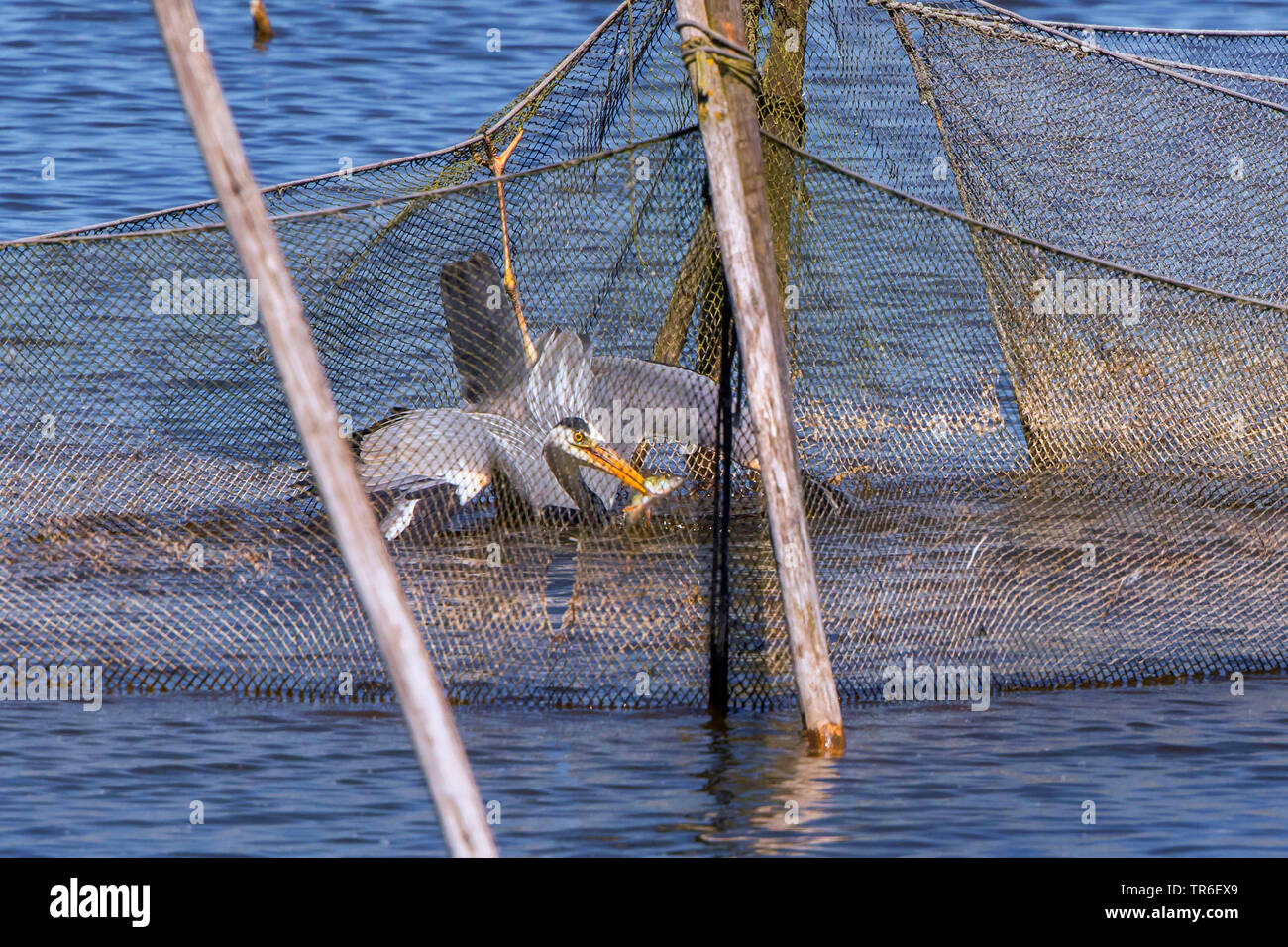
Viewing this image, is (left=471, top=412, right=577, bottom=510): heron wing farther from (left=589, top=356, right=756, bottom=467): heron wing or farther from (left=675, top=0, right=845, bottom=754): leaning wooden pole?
(left=675, top=0, right=845, bottom=754): leaning wooden pole

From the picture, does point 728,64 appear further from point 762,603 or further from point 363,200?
point 363,200

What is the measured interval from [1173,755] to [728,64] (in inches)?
116

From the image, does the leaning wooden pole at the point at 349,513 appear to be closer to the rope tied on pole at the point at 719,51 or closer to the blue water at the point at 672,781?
the blue water at the point at 672,781

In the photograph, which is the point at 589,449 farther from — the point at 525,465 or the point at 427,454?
the point at 427,454

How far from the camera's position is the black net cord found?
6.48 meters

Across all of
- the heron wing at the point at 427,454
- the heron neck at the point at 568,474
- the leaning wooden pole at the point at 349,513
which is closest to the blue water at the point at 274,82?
the heron wing at the point at 427,454

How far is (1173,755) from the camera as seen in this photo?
6.52 meters

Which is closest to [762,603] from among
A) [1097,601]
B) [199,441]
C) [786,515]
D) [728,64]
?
[786,515]

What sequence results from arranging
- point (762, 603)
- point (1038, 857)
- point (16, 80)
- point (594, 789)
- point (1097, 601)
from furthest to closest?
point (16, 80) → point (1097, 601) → point (762, 603) → point (594, 789) → point (1038, 857)

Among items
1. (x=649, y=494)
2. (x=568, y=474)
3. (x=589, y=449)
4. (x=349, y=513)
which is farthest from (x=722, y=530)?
(x=349, y=513)

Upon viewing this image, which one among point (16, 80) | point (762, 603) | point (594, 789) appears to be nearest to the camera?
point (594, 789)

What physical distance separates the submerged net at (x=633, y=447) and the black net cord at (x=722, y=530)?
19mm

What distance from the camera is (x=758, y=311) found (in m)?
6.05

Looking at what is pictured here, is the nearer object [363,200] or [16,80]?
[363,200]
